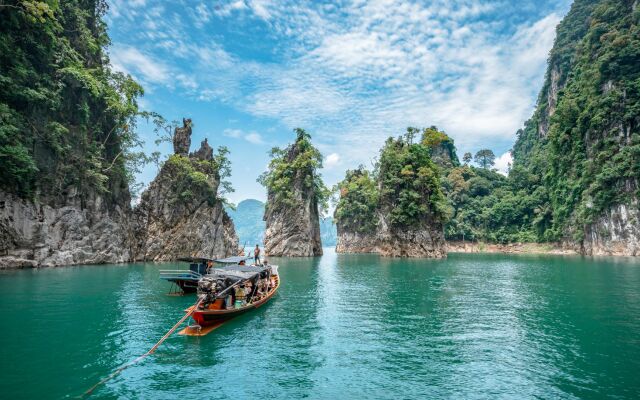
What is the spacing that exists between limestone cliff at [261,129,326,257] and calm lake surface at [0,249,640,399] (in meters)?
49.5

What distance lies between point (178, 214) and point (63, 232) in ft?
63.2

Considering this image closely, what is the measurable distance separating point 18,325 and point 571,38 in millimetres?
145554

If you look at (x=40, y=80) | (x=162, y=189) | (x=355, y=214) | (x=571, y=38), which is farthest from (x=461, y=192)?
(x=40, y=80)

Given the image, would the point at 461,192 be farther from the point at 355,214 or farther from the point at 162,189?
the point at 162,189

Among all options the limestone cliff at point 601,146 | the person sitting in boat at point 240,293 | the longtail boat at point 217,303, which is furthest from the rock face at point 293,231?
the longtail boat at point 217,303

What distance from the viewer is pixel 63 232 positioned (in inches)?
1612

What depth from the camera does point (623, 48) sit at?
64.9 m

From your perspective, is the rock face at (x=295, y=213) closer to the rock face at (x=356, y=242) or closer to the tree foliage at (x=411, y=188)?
the tree foliage at (x=411, y=188)

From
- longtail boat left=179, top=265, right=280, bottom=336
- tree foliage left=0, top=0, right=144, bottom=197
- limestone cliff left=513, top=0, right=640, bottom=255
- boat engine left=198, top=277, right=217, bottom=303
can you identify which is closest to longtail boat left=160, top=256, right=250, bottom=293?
longtail boat left=179, top=265, right=280, bottom=336

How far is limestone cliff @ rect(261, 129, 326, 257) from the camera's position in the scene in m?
76.2

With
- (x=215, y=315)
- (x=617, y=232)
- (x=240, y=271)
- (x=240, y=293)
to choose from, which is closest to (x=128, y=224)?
(x=240, y=271)

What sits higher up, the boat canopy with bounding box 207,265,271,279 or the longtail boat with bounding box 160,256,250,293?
the boat canopy with bounding box 207,265,271,279

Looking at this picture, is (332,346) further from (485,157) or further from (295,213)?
(485,157)

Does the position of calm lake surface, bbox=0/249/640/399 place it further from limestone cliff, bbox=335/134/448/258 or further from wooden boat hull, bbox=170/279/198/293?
limestone cliff, bbox=335/134/448/258
